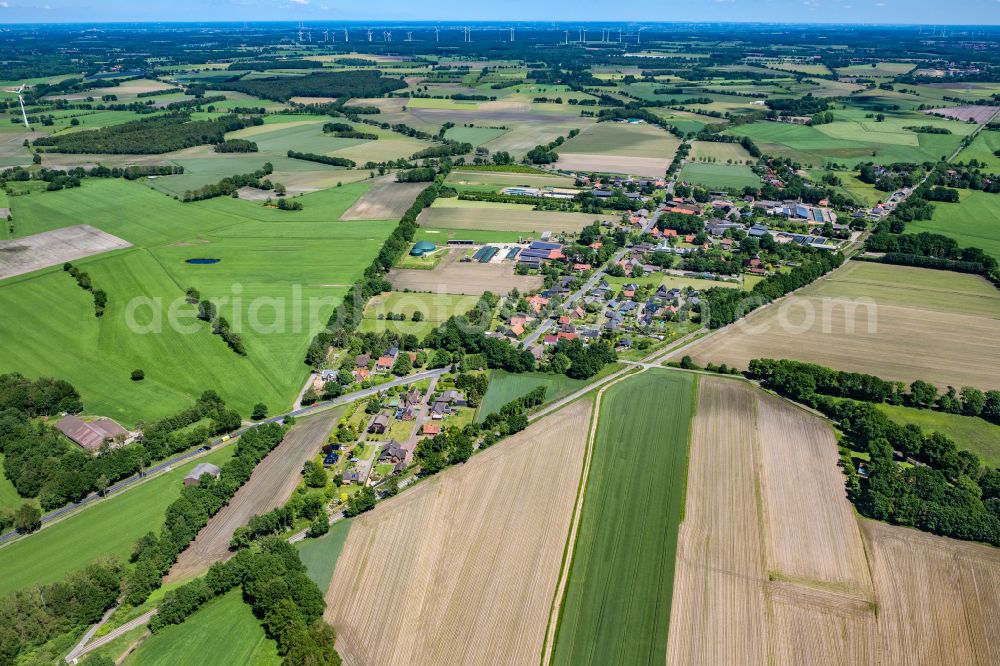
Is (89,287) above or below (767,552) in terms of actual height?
above

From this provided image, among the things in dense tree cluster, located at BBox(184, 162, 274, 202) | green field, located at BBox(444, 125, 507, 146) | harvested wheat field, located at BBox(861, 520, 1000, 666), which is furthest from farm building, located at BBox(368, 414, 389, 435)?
green field, located at BBox(444, 125, 507, 146)

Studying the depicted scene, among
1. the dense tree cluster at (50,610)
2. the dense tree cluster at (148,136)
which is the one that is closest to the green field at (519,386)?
the dense tree cluster at (50,610)

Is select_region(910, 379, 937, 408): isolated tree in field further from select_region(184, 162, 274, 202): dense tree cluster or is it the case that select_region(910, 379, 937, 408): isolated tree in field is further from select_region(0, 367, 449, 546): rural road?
select_region(184, 162, 274, 202): dense tree cluster

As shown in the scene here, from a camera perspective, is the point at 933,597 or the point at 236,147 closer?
the point at 933,597

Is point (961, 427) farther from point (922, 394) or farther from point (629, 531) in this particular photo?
point (629, 531)

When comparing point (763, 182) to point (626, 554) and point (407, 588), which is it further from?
point (407, 588)

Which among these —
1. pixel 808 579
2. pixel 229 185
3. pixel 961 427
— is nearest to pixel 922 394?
pixel 961 427
